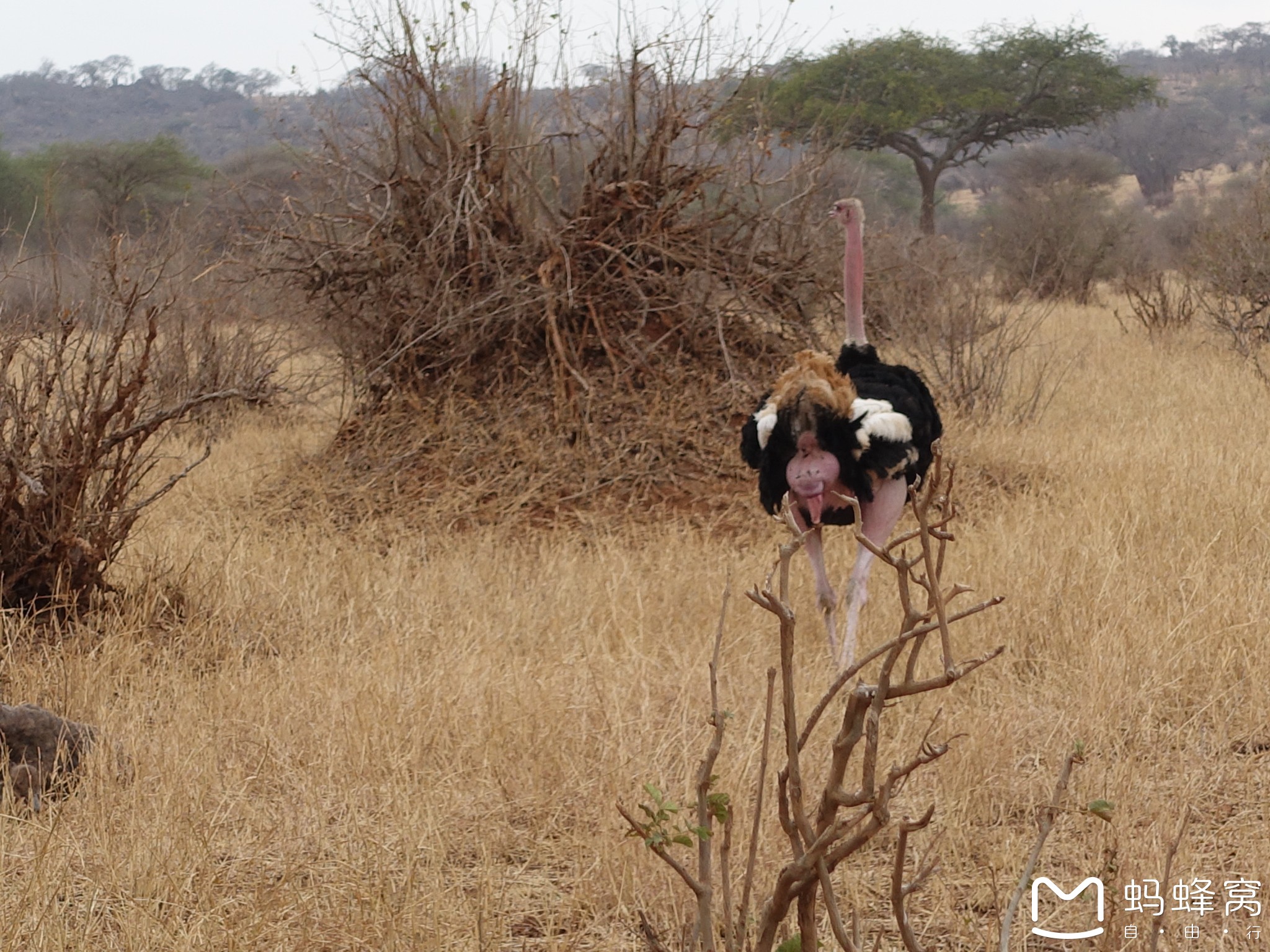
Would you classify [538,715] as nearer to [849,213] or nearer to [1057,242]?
[849,213]

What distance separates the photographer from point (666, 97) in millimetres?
6992

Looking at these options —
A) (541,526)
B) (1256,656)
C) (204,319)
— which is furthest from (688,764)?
(204,319)

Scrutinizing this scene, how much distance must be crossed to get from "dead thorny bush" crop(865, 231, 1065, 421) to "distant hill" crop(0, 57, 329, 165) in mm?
47761

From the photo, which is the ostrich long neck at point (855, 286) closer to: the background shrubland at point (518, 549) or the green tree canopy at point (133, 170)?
the background shrubland at point (518, 549)

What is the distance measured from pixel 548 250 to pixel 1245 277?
7247 millimetres

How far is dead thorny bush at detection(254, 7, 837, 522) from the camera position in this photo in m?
6.92

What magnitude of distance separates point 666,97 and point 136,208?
17690 millimetres

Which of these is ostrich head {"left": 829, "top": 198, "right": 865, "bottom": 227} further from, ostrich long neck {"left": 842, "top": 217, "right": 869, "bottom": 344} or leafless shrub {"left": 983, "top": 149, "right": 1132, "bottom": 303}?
leafless shrub {"left": 983, "top": 149, "right": 1132, "bottom": 303}

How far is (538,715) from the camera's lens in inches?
147

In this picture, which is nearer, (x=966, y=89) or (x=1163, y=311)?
(x=1163, y=311)

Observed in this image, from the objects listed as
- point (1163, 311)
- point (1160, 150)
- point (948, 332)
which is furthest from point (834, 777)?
point (1160, 150)

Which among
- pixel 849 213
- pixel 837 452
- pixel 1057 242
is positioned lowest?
pixel 837 452

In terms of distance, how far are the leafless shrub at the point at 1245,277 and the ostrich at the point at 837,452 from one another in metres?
7.26

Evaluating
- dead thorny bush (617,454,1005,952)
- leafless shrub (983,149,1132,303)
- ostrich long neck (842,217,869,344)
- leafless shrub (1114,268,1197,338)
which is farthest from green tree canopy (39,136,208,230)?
dead thorny bush (617,454,1005,952)
